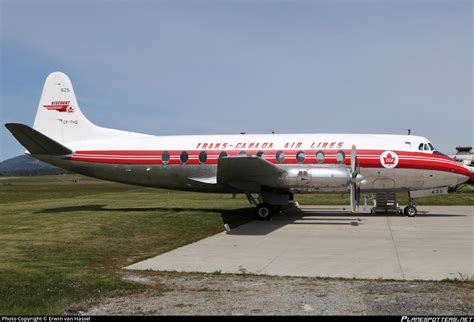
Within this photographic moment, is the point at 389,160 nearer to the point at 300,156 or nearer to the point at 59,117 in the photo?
the point at 300,156

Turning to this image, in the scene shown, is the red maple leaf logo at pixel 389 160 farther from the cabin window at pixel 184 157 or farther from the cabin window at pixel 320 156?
the cabin window at pixel 184 157

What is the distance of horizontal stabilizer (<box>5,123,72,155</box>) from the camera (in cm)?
1830

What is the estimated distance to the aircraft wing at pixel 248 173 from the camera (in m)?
16.2

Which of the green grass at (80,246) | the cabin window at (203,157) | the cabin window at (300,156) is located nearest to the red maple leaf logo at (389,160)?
the cabin window at (300,156)

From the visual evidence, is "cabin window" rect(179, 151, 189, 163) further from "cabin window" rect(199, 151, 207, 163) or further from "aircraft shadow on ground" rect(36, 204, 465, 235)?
"aircraft shadow on ground" rect(36, 204, 465, 235)

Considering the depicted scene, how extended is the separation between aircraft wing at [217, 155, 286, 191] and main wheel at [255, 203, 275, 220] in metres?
0.75

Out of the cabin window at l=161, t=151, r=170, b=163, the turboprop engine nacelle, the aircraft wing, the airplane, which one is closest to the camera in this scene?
the aircraft wing

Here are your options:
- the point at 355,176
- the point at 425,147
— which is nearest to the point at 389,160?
the point at 425,147

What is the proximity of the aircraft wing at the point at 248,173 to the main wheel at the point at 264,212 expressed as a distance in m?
0.75

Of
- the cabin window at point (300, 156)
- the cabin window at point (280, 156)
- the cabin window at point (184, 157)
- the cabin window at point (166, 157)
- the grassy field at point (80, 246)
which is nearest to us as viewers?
the grassy field at point (80, 246)

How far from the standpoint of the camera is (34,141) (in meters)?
19.5

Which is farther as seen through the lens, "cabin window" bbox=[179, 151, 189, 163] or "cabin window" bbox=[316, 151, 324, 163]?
"cabin window" bbox=[179, 151, 189, 163]

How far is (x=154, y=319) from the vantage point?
576 cm

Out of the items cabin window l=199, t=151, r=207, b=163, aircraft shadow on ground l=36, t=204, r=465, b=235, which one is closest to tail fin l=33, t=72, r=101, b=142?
Result: aircraft shadow on ground l=36, t=204, r=465, b=235
